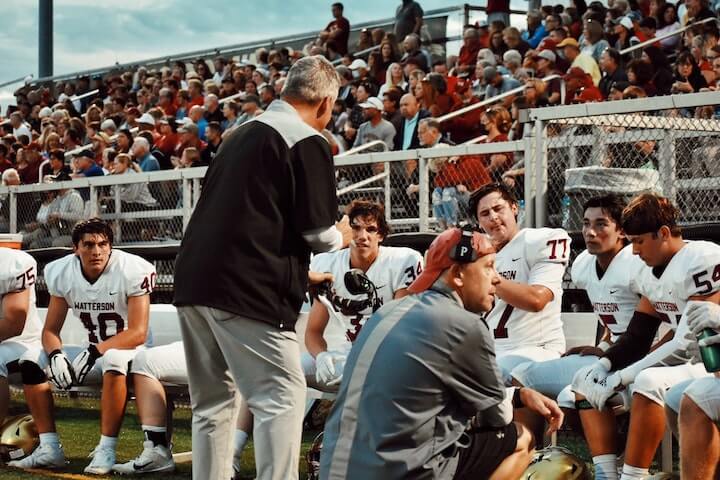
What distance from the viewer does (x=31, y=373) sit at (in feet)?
23.1

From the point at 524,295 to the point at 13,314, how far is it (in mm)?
3225

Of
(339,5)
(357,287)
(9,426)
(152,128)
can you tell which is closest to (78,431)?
(9,426)

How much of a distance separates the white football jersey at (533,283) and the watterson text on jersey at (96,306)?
2331mm

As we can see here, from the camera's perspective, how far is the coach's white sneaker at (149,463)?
6426 mm

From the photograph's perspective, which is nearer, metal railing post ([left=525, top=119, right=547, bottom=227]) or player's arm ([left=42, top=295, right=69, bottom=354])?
player's arm ([left=42, top=295, right=69, bottom=354])

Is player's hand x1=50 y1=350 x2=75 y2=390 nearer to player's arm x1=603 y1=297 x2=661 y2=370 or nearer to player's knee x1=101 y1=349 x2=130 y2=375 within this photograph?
player's knee x1=101 y1=349 x2=130 y2=375

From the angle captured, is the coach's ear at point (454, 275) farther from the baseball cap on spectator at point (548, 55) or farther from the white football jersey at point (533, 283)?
the baseball cap on spectator at point (548, 55)

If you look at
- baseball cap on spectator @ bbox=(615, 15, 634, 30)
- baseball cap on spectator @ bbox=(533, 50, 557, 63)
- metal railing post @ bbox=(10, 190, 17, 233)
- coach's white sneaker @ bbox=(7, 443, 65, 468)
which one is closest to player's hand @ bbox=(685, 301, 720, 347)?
coach's white sneaker @ bbox=(7, 443, 65, 468)

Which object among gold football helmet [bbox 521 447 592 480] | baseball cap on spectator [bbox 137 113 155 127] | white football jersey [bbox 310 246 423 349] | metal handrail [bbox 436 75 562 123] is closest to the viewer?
gold football helmet [bbox 521 447 592 480]

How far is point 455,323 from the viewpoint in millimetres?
3650

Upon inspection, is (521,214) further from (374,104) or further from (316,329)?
(374,104)

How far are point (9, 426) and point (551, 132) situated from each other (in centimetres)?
390

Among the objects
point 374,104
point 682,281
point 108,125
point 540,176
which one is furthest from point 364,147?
point 108,125

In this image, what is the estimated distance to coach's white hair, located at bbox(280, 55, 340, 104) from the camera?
4.64 metres
